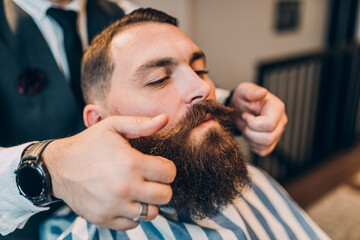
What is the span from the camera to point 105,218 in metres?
0.62

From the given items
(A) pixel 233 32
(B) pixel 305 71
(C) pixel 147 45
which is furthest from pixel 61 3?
(B) pixel 305 71

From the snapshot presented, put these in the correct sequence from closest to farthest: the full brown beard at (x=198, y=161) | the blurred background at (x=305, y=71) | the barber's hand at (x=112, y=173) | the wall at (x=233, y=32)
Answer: the barber's hand at (x=112, y=173) → the full brown beard at (x=198, y=161) → the wall at (x=233, y=32) → the blurred background at (x=305, y=71)

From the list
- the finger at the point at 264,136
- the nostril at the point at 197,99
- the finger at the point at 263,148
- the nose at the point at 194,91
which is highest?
the nose at the point at 194,91

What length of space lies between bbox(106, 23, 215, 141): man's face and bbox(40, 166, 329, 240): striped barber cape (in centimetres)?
38

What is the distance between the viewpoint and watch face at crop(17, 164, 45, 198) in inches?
28.4

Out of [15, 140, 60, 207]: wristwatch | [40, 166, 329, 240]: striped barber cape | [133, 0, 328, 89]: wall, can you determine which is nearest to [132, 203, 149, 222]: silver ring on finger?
[15, 140, 60, 207]: wristwatch

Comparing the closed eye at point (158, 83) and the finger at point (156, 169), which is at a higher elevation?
the closed eye at point (158, 83)

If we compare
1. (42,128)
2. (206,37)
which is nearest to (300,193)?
(206,37)

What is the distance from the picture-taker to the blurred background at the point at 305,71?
2592mm

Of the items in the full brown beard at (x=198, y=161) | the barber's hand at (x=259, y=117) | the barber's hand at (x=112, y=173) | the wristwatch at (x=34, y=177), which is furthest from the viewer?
the barber's hand at (x=259, y=117)

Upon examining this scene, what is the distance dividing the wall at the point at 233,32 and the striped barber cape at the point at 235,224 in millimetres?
1504

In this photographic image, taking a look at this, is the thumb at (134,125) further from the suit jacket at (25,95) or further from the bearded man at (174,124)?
the suit jacket at (25,95)

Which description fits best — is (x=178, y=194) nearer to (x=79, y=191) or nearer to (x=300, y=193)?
(x=79, y=191)

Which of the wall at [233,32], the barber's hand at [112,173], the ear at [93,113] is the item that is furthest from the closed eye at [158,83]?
the wall at [233,32]
